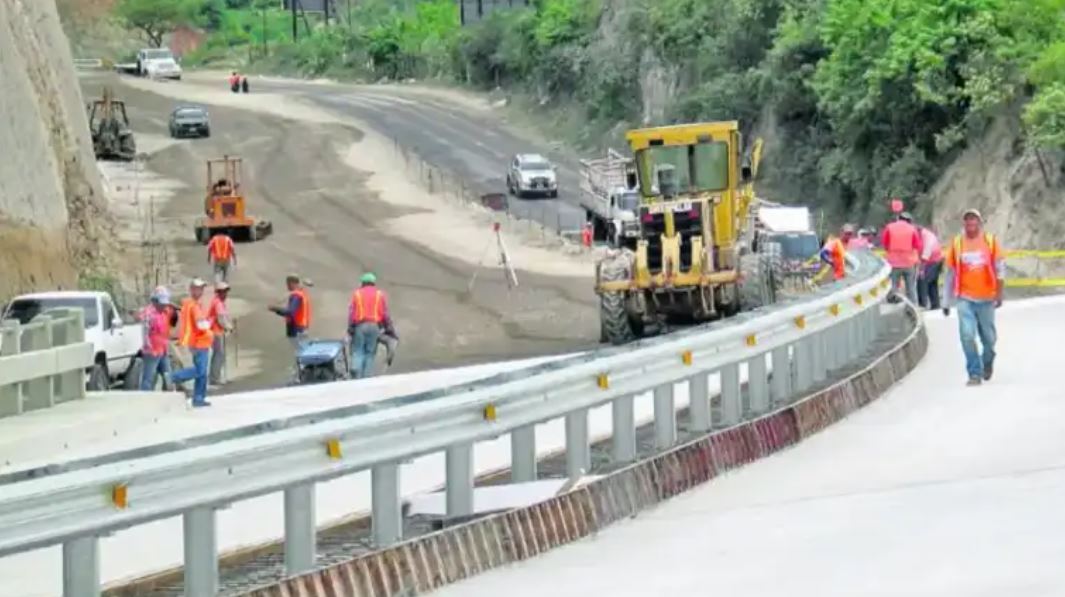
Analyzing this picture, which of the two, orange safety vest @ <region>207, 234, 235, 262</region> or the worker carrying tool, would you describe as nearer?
the worker carrying tool

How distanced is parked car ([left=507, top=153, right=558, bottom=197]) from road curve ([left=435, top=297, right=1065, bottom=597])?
5914 cm

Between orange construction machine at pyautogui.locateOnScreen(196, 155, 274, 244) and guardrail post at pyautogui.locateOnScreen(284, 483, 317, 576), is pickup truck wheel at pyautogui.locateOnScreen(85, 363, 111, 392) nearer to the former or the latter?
guardrail post at pyautogui.locateOnScreen(284, 483, 317, 576)

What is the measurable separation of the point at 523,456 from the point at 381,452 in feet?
8.23

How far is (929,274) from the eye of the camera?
3606 cm

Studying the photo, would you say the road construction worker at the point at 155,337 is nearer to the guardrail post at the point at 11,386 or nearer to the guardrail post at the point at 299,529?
the guardrail post at the point at 11,386

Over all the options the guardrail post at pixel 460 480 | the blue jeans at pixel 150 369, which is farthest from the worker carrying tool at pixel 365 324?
the guardrail post at pixel 460 480

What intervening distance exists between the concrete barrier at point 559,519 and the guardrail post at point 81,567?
0.71m

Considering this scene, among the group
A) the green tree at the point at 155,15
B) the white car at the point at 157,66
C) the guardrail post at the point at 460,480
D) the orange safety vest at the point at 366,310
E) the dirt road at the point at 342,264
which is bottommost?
the dirt road at the point at 342,264

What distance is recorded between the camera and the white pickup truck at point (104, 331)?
3303 centimetres

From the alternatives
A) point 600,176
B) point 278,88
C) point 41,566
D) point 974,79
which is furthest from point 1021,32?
point 278,88

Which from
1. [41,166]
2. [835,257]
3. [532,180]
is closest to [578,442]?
[835,257]

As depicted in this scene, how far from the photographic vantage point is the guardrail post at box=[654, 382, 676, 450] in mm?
15678

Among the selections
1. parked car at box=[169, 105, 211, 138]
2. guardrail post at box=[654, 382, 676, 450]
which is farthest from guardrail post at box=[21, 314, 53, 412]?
parked car at box=[169, 105, 211, 138]

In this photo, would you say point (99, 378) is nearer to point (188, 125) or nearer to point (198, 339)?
point (198, 339)
